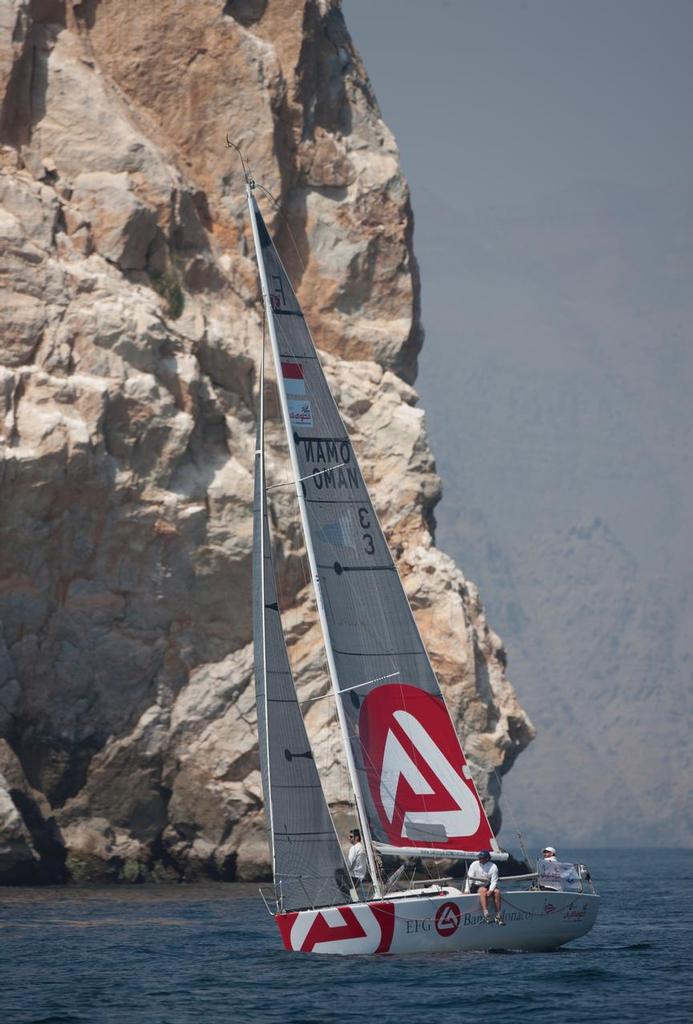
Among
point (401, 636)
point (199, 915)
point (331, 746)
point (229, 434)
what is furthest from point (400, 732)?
point (229, 434)

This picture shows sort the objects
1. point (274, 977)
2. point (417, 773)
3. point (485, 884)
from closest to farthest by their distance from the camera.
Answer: point (274, 977) → point (485, 884) → point (417, 773)

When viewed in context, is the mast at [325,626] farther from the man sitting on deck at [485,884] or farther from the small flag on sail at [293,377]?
the man sitting on deck at [485,884]

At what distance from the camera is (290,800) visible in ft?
77.3

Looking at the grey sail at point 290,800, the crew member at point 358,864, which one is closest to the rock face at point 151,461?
the grey sail at point 290,800

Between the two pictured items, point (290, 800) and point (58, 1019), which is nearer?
point (58, 1019)

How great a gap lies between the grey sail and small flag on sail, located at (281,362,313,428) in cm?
270

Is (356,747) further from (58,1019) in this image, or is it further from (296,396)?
(58,1019)

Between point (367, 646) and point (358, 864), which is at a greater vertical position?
point (367, 646)

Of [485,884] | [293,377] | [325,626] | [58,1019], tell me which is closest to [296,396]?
[293,377]

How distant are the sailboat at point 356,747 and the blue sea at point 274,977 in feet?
2.03

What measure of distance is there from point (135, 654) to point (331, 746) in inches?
199

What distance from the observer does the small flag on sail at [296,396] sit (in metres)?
25.0

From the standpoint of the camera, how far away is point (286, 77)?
44.0 m

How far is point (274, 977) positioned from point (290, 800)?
250 centimetres
